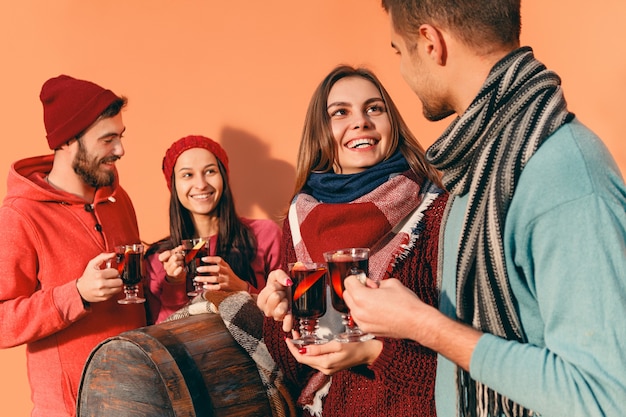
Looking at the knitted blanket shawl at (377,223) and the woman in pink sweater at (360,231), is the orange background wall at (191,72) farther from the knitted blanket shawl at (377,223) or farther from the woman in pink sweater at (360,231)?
the knitted blanket shawl at (377,223)

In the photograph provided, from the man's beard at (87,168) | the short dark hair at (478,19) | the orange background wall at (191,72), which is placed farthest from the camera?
the orange background wall at (191,72)

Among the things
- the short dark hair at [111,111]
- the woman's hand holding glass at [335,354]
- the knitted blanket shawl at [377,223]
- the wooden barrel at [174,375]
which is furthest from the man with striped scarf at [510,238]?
the short dark hair at [111,111]

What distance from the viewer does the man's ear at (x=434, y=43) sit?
61.4 inches

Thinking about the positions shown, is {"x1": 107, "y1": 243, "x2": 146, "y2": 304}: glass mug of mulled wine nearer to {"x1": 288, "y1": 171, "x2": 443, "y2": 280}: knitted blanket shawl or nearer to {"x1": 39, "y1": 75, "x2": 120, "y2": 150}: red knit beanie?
{"x1": 39, "y1": 75, "x2": 120, "y2": 150}: red knit beanie

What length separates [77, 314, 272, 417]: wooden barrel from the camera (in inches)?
94.9

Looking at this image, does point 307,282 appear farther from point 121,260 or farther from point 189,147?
point 189,147

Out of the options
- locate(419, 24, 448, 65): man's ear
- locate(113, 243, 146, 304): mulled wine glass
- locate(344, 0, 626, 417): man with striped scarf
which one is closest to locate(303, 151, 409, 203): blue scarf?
locate(344, 0, 626, 417): man with striped scarf

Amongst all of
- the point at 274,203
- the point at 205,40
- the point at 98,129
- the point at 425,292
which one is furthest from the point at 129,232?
the point at 425,292

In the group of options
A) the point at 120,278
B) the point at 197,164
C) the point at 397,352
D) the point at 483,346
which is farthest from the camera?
the point at 197,164

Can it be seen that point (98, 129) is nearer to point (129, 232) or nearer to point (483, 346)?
point (129, 232)

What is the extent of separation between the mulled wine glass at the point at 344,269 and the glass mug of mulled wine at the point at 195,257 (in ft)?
4.32

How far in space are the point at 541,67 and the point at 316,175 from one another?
1.29 m

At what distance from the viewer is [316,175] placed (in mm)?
2633

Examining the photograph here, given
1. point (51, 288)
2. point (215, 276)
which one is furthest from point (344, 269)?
point (51, 288)
